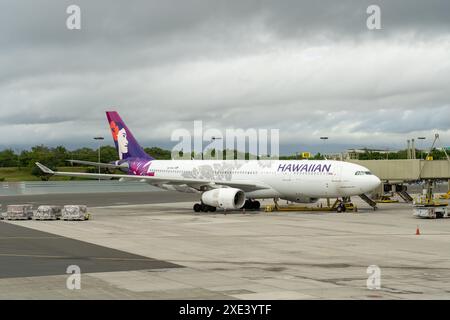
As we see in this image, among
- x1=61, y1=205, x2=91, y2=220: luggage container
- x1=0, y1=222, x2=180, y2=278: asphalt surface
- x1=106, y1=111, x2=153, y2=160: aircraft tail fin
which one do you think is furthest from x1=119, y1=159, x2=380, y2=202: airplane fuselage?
x1=0, y1=222, x2=180, y2=278: asphalt surface

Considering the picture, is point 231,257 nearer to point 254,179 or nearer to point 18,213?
point 18,213

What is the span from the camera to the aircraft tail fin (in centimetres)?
5878

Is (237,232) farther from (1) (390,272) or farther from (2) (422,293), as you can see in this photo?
(2) (422,293)

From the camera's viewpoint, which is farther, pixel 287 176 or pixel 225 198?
pixel 287 176

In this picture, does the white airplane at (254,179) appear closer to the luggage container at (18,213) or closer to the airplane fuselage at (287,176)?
the airplane fuselage at (287,176)

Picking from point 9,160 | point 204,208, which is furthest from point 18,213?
point 9,160

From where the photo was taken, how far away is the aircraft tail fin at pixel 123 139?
5878 cm

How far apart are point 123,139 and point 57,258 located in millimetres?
36111

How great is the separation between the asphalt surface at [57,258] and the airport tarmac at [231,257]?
0.04 metres

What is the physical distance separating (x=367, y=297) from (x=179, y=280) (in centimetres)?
568

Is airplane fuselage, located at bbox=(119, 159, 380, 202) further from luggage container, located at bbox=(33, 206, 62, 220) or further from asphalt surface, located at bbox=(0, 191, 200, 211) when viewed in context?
asphalt surface, located at bbox=(0, 191, 200, 211)

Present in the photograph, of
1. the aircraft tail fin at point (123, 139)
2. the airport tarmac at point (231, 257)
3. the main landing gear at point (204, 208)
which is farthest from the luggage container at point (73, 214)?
the aircraft tail fin at point (123, 139)

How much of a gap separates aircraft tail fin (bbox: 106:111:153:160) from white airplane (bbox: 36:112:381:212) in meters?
2.57

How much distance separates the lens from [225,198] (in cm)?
4616
